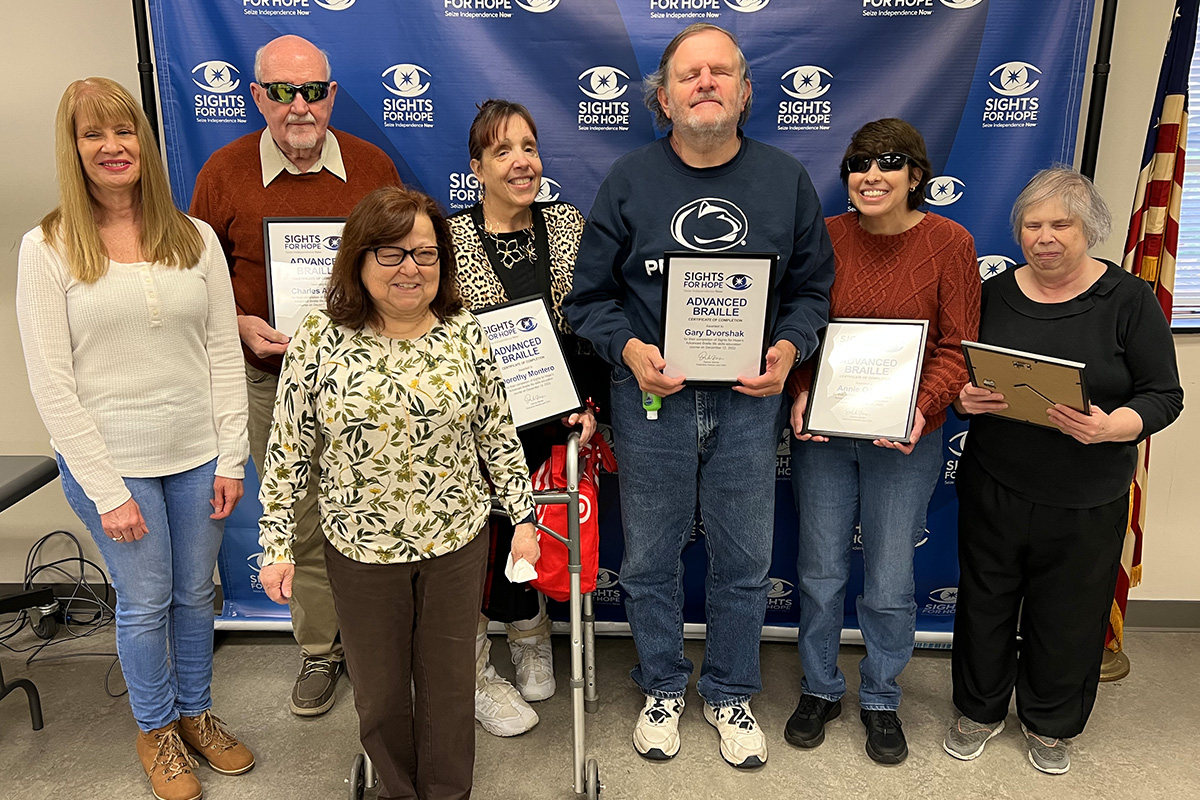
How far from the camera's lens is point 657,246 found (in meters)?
2.35

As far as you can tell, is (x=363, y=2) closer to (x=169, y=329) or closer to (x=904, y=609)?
(x=169, y=329)

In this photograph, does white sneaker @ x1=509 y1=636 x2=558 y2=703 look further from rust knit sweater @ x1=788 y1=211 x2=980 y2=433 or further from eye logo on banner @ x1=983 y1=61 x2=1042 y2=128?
eye logo on banner @ x1=983 y1=61 x2=1042 y2=128

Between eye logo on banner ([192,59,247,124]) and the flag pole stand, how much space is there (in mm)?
3703

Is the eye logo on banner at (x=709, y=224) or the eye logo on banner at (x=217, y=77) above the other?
the eye logo on banner at (x=217, y=77)

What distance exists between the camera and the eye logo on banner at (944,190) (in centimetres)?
297

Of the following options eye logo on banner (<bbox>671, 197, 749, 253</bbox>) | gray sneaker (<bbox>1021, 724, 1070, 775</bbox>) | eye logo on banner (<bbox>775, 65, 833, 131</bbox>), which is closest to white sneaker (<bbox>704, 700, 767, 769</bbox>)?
gray sneaker (<bbox>1021, 724, 1070, 775</bbox>)

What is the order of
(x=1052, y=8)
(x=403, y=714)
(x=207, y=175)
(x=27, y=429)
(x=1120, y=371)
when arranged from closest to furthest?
(x=403, y=714) → (x=1120, y=371) → (x=207, y=175) → (x=1052, y=8) → (x=27, y=429)

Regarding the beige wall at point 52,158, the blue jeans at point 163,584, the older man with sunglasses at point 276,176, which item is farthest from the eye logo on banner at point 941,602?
the blue jeans at point 163,584

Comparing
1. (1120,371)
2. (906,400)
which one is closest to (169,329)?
(906,400)

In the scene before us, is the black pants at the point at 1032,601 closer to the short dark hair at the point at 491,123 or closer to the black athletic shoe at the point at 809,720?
Result: the black athletic shoe at the point at 809,720

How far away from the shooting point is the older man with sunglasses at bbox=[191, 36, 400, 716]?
252cm

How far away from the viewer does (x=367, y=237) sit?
1819mm

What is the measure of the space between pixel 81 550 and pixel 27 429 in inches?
21.9

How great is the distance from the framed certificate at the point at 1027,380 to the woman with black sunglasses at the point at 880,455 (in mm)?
116
